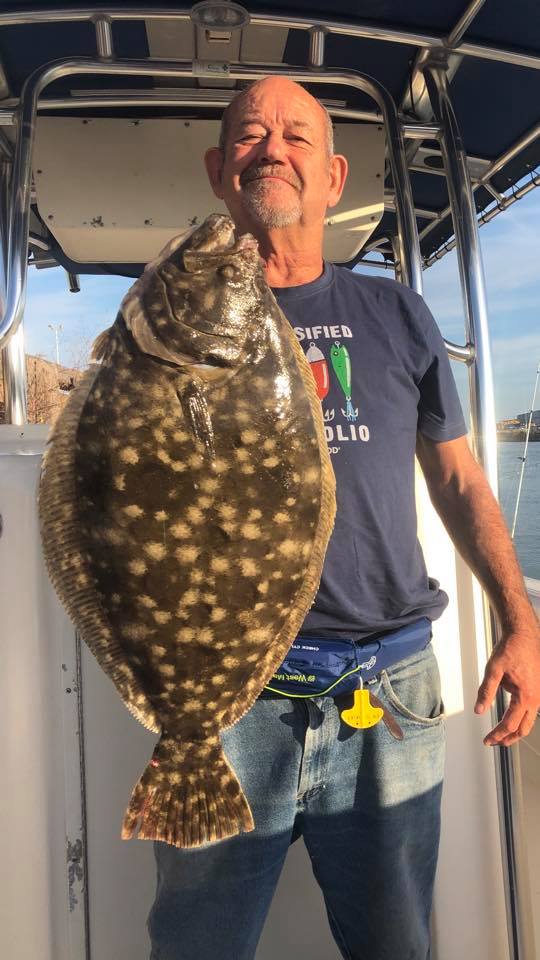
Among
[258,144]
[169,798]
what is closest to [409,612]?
[169,798]

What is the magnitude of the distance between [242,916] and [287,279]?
62.7 inches

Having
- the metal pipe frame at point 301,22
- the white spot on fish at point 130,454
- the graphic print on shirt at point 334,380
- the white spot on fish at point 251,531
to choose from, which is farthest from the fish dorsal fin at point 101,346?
the metal pipe frame at point 301,22

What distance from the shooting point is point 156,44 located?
2.92 meters

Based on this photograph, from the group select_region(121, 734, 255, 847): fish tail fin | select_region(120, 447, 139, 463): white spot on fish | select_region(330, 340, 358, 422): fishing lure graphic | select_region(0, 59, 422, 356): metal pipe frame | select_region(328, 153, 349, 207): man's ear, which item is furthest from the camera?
select_region(0, 59, 422, 356): metal pipe frame

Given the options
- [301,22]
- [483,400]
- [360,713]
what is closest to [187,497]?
[360,713]

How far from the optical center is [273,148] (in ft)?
5.82

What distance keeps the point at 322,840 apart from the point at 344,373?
46.7 inches

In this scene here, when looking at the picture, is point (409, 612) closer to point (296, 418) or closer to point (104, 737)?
point (296, 418)

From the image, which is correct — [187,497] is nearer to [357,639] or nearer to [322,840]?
[357,639]

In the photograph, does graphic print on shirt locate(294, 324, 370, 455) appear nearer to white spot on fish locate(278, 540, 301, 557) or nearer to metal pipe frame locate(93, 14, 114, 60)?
white spot on fish locate(278, 540, 301, 557)

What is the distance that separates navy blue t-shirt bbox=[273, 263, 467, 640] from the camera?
5.68 ft

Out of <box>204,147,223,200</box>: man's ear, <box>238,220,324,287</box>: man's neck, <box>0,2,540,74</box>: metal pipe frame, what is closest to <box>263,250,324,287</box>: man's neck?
<box>238,220,324,287</box>: man's neck

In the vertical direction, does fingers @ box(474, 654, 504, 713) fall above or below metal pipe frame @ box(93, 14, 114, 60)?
below

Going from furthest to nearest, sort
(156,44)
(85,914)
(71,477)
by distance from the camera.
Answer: (156,44) < (85,914) < (71,477)
